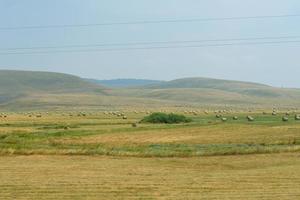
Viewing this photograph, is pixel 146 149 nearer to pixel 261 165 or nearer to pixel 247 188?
pixel 261 165

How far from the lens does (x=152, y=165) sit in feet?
93.2

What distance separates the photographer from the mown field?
20619 millimetres

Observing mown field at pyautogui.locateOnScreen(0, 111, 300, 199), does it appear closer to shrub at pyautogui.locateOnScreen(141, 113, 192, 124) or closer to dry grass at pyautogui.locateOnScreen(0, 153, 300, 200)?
dry grass at pyautogui.locateOnScreen(0, 153, 300, 200)

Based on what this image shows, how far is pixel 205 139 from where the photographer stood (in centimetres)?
4128

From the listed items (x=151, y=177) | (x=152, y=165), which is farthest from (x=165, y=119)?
(x=151, y=177)

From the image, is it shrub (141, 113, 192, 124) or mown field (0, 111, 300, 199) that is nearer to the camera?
mown field (0, 111, 300, 199)

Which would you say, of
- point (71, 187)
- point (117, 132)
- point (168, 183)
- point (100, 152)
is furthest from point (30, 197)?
point (117, 132)

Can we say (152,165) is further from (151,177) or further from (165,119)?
(165,119)

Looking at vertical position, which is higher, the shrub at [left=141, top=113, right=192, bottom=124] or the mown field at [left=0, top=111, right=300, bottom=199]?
the shrub at [left=141, top=113, right=192, bottom=124]

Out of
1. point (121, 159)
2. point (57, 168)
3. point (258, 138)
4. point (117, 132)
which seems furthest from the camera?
point (117, 132)

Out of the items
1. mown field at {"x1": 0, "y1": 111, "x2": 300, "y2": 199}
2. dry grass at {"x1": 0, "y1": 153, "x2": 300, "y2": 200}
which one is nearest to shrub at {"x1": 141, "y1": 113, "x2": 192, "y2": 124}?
mown field at {"x1": 0, "y1": 111, "x2": 300, "y2": 199}

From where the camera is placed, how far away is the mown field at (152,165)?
67.6 feet

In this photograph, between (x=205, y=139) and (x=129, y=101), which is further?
(x=129, y=101)

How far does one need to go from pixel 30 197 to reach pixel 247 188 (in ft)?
23.7
